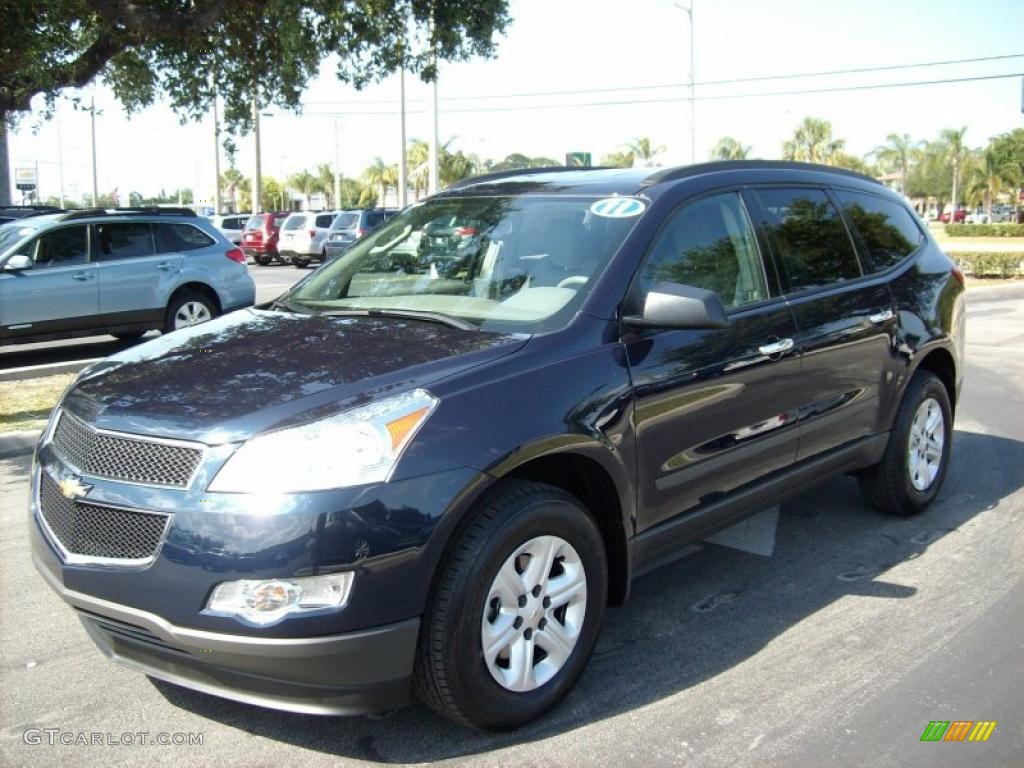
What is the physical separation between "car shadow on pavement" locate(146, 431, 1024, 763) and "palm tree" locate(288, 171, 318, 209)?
296 ft

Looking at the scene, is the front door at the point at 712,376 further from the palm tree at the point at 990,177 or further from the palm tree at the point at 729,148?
the palm tree at the point at 990,177

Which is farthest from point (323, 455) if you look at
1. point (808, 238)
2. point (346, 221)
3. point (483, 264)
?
point (346, 221)

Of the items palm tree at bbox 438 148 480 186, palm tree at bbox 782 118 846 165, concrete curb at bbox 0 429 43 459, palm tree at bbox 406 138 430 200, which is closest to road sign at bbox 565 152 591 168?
concrete curb at bbox 0 429 43 459

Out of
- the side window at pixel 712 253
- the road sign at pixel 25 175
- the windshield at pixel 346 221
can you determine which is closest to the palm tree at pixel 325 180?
the road sign at pixel 25 175

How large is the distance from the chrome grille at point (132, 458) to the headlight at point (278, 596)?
14.1 inches

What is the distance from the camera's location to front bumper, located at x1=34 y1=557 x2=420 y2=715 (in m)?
2.77

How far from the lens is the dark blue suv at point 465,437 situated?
9.18ft

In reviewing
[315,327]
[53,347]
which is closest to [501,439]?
[315,327]

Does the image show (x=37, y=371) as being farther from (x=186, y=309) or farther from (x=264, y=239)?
(x=264, y=239)

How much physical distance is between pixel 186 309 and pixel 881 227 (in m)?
9.18

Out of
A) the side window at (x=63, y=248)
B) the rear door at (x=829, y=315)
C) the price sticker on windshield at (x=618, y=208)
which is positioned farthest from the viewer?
the side window at (x=63, y=248)

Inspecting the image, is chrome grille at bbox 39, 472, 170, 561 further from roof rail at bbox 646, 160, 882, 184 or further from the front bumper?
roof rail at bbox 646, 160, 882, 184

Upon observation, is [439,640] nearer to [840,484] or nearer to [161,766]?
[161,766]

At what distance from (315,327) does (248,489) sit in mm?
1178
